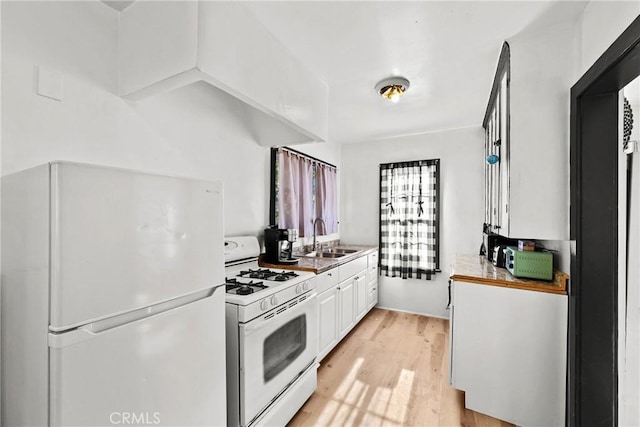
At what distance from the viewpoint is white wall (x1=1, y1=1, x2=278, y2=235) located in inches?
47.3

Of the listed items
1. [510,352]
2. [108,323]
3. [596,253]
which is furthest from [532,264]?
[108,323]

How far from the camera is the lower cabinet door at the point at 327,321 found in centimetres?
253

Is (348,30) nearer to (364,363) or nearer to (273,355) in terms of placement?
(273,355)

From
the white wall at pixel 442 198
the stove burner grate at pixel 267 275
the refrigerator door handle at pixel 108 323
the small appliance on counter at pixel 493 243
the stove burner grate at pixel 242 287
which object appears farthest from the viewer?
the white wall at pixel 442 198

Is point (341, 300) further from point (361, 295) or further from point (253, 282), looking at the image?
point (253, 282)

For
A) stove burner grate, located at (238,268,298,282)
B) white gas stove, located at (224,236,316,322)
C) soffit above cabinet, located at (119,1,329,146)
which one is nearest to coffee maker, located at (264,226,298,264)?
white gas stove, located at (224,236,316,322)

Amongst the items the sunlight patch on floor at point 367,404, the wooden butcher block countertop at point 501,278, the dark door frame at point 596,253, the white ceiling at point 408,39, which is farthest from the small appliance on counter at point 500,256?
the white ceiling at point 408,39

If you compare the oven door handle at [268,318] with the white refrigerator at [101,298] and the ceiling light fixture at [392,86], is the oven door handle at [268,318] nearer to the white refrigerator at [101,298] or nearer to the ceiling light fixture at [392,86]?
the white refrigerator at [101,298]

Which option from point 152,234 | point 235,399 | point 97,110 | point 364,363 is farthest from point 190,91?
point 364,363

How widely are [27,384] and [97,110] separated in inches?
→ 47.7

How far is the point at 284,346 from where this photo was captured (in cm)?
182

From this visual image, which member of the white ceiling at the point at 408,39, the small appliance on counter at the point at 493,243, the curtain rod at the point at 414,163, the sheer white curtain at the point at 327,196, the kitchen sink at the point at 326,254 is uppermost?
the white ceiling at the point at 408,39

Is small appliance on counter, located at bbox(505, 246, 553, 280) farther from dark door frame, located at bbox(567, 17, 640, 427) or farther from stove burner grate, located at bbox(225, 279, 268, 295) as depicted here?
stove burner grate, located at bbox(225, 279, 268, 295)

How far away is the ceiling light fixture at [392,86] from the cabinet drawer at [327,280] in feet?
5.22
